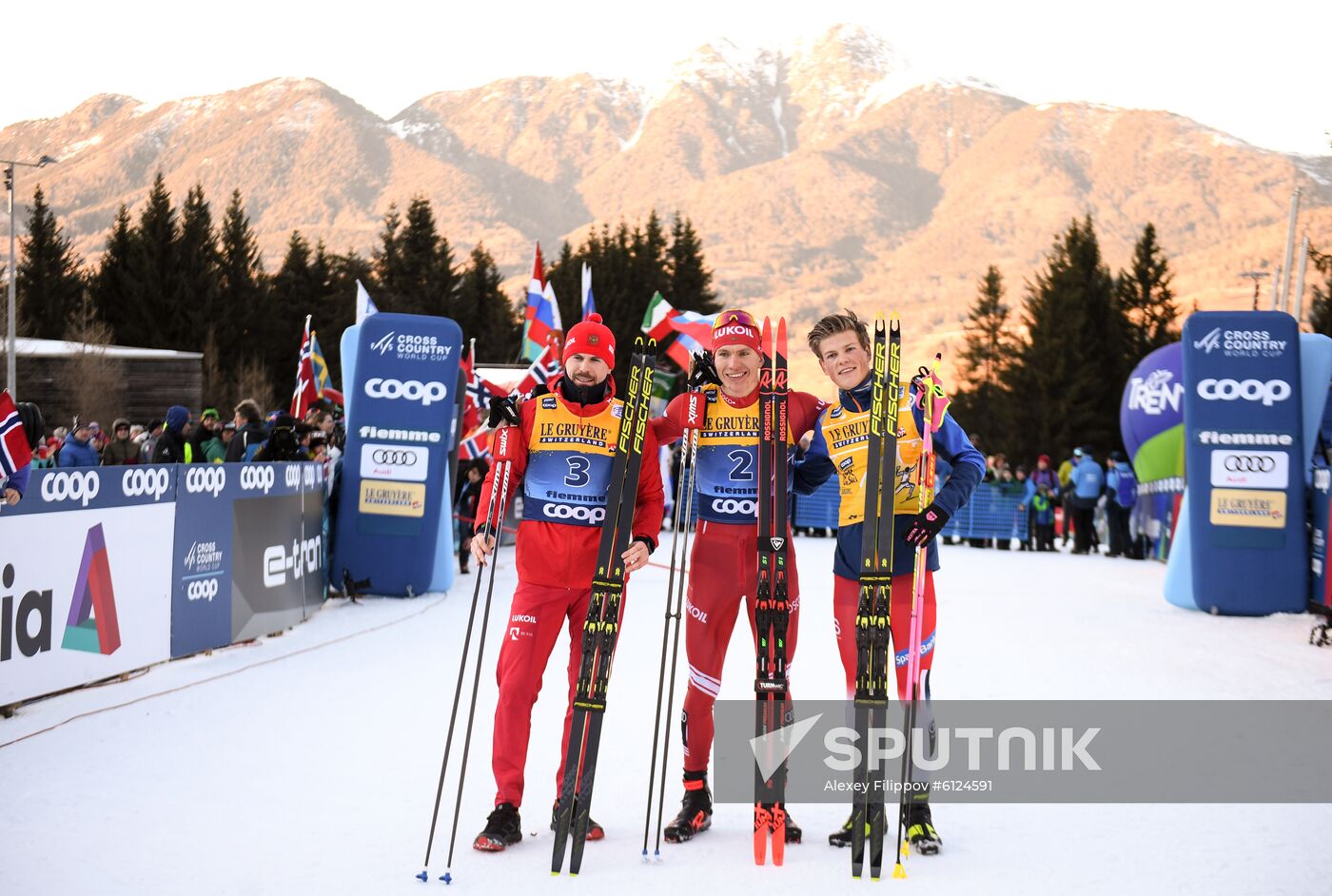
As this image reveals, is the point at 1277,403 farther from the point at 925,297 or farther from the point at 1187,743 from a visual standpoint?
the point at 925,297

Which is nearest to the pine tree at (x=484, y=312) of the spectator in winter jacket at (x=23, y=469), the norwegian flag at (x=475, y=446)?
the norwegian flag at (x=475, y=446)

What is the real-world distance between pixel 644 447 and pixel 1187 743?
3.71m

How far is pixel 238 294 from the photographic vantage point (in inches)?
2231

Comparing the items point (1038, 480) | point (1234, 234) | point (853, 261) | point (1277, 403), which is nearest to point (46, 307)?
point (1038, 480)

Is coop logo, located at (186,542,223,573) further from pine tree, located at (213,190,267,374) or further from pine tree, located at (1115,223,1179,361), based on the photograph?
pine tree, located at (1115,223,1179,361)

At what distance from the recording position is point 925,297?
15312 centimetres

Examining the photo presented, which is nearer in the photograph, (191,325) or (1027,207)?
(191,325)

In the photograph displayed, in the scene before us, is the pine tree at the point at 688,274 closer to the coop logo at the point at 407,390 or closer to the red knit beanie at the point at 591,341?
the coop logo at the point at 407,390

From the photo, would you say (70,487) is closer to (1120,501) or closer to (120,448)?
(120,448)

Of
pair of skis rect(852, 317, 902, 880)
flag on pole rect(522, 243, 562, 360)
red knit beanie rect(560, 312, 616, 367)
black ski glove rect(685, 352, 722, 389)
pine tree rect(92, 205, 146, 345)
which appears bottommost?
pair of skis rect(852, 317, 902, 880)

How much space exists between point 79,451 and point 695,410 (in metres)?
8.35

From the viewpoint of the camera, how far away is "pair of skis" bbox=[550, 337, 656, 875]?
4555 millimetres

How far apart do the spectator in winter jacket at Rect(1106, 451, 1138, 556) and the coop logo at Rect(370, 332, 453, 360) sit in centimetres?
1234

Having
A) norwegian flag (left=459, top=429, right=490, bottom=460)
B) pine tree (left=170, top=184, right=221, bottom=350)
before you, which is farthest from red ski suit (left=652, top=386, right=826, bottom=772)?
pine tree (left=170, top=184, right=221, bottom=350)
